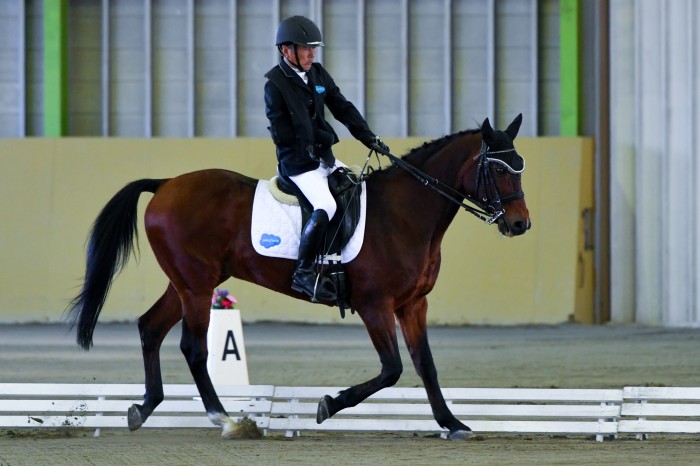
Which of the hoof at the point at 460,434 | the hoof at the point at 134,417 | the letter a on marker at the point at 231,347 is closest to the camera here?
the hoof at the point at 460,434

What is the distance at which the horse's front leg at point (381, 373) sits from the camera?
18.9 feet

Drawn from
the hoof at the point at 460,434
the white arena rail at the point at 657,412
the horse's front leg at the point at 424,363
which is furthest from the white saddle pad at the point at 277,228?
the white arena rail at the point at 657,412

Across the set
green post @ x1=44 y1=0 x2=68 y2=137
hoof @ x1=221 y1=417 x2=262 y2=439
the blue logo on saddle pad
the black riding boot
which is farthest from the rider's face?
green post @ x1=44 y1=0 x2=68 y2=137

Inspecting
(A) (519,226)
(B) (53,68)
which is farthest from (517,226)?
(B) (53,68)

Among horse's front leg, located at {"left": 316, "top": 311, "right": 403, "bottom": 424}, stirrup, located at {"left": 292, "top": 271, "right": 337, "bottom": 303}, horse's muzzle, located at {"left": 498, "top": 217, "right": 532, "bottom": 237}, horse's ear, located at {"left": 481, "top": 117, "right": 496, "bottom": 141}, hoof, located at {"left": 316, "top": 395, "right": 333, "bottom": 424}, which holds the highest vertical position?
horse's ear, located at {"left": 481, "top": 117, "right": 496, "bottom": 141}

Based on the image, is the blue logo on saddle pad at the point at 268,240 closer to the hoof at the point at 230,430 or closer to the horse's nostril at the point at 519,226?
the hoof at the point at 230,430

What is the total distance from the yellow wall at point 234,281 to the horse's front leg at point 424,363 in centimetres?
849

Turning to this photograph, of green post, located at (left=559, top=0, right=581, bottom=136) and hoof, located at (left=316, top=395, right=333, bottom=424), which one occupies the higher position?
green post, located at (left=559, top=0, right=581, bottom=136)

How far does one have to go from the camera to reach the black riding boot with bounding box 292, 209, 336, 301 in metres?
5.89

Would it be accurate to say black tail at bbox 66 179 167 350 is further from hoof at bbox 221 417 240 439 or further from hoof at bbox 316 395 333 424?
hoof at bbox 316 395 333 424

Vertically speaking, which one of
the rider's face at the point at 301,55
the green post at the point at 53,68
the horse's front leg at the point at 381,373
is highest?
the green post at the point at 53,68

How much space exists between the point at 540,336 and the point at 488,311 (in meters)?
1.44

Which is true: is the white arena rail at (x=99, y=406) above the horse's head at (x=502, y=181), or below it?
below

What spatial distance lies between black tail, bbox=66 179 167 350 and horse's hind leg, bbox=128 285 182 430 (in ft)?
0.94
